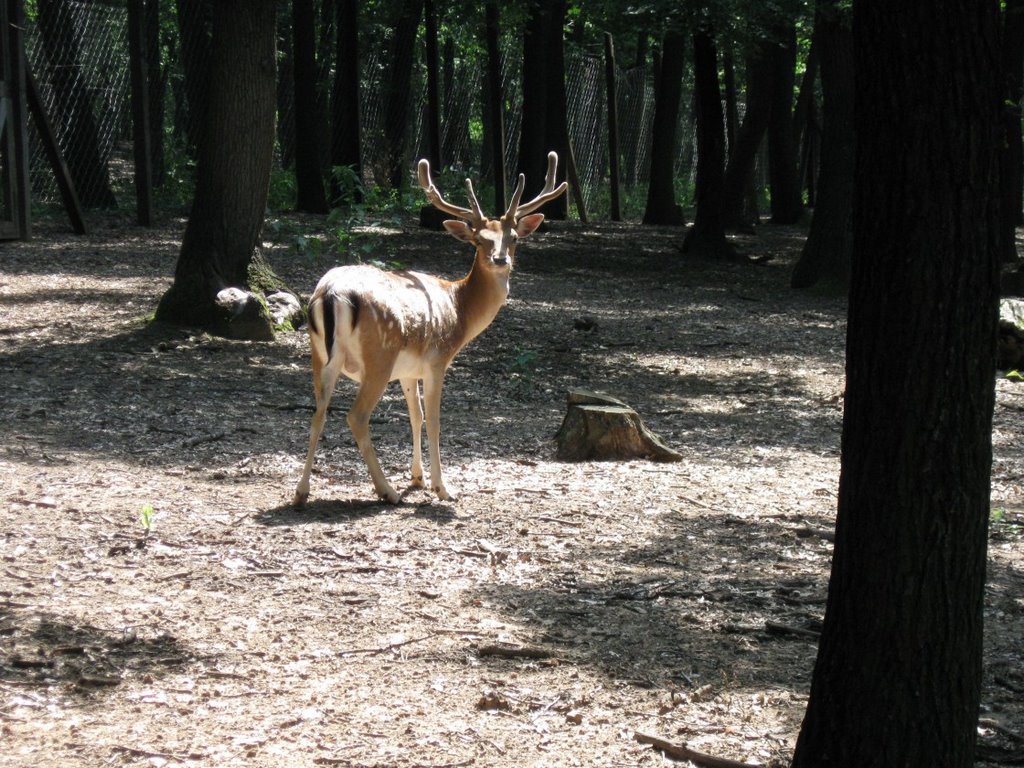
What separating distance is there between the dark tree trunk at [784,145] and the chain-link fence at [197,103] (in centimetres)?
276

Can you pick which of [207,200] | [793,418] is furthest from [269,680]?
[207,200]

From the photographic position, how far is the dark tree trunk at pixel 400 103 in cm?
2098

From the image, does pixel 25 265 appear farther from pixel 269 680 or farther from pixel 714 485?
pixel 269 680

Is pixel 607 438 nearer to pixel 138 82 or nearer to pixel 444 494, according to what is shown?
pixel 444 494

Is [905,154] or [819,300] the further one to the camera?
[819,300]

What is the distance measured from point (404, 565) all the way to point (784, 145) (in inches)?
768

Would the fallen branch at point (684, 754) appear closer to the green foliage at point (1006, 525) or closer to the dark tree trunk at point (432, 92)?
the green foliage at point (1006, 525)

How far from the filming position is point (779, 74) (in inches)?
901

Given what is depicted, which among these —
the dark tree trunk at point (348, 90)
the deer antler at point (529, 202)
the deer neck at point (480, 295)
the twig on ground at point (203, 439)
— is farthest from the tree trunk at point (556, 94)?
the deer neck at point (480, 295)

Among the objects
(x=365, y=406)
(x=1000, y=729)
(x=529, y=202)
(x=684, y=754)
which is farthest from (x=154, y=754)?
(x=529, y=202)

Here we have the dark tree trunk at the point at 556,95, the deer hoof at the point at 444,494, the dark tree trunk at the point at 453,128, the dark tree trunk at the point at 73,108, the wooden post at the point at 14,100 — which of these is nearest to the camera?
the deer hoof at the point at 444,494

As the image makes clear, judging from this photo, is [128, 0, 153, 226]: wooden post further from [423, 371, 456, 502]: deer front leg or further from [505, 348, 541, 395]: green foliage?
[423, 371, 456, 502]: deer front leg

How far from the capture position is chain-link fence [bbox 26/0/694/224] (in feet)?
53.1

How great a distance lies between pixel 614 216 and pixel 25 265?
39.8ft
